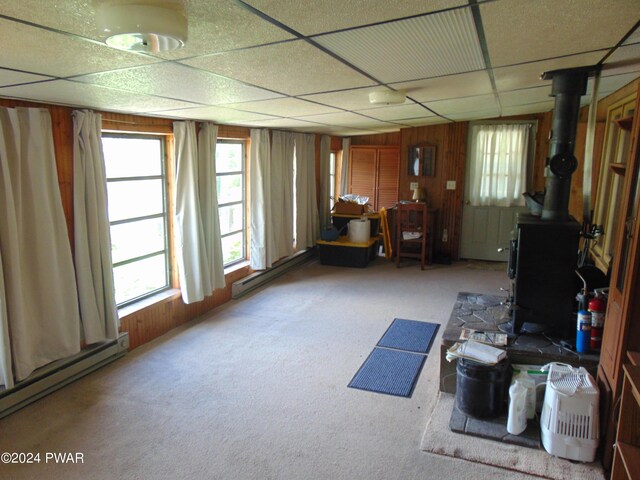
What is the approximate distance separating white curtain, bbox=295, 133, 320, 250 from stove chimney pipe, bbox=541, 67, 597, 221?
396 centimetres

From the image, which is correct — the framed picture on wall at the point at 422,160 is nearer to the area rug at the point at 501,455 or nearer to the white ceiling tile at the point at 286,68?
the white ceiling tile at the point at 286,68

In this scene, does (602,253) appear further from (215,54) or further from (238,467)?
(215,54)

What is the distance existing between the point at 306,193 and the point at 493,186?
2742 millimetres

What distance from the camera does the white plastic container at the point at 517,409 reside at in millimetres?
2574

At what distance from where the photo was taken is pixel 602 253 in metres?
3.77

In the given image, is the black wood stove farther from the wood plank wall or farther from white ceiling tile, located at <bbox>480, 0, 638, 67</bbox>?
the wood plank wall

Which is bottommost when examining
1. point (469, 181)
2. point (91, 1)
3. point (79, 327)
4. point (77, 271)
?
point (79, 327)

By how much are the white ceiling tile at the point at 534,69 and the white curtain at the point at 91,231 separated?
8.89 feet

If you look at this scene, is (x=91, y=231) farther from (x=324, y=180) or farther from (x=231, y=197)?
(x=324, y=180)

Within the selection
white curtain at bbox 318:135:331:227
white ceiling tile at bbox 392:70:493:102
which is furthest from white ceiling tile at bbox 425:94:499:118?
white curtain at bbox 318:135:331:227

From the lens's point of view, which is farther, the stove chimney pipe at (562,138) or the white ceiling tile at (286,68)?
the stove chimney pipe at (562,138)

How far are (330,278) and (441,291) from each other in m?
1.44

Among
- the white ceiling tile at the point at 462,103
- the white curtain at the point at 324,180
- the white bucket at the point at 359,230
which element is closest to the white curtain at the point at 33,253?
the white ceiling tile at the point at 462,103

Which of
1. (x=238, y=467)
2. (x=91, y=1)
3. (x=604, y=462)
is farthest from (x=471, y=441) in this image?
(x=91, y=1)
